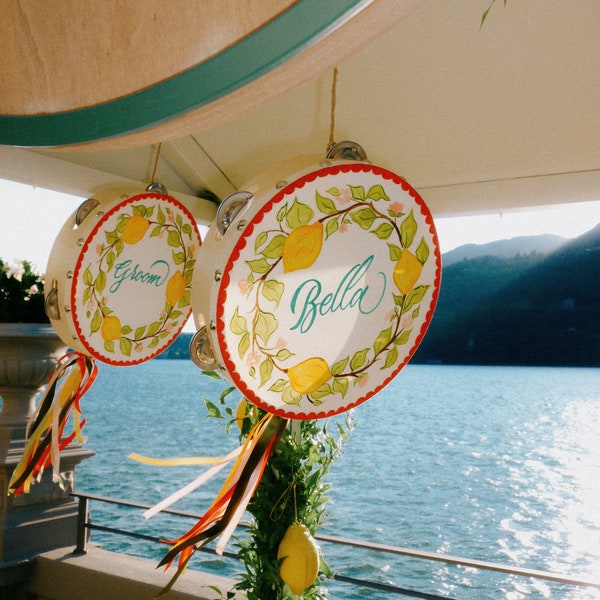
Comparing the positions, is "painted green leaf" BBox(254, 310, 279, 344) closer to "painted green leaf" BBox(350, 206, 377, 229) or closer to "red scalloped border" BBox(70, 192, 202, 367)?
"painted green leaf" BBox(350, 206, 377, 229)

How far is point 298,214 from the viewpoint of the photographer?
24.7 inches

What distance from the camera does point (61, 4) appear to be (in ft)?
0.61

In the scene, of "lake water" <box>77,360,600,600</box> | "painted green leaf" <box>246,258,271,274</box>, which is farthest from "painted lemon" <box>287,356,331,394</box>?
"lake water" <box>77,360,600,600</box>

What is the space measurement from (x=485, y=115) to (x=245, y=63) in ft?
4.66

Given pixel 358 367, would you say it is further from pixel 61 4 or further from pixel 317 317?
pixel 61 4

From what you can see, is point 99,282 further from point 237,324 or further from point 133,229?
point 237,324

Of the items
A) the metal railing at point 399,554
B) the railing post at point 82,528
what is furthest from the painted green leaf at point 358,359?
the railing post at point 82,528

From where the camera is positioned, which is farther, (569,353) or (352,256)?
(569,353)

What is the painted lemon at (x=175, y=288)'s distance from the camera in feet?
3.57

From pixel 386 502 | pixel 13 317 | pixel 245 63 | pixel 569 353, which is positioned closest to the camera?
pixel 245 63

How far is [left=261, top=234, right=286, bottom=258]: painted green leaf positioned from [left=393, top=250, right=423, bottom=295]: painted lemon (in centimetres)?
12

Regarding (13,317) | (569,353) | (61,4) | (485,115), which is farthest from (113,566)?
(569,353)

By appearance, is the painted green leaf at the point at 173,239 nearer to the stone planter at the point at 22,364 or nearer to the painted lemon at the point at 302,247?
the painted lemon at the point at 302,247

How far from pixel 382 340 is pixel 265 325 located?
0.13 meters
